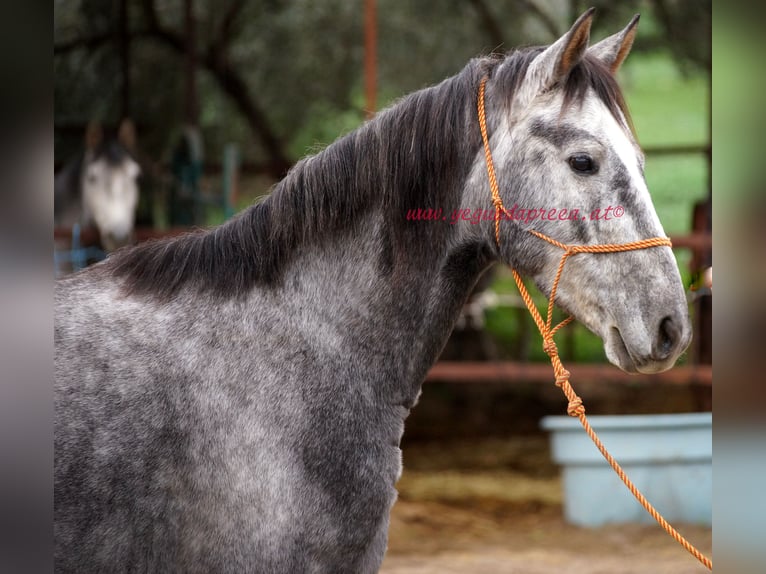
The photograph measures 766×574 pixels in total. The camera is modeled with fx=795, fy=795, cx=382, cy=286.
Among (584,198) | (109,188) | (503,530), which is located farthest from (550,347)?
(109,188)

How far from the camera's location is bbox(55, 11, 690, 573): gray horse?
1.72 meters

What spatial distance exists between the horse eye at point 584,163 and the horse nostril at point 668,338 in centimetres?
36

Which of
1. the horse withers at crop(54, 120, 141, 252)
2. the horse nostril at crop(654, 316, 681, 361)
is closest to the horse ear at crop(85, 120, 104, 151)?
the horse withers at crop(54, 120, 141, 252)

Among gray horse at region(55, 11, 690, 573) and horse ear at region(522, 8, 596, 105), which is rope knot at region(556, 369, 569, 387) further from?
horse ear at region(522, 8, 596, 105)

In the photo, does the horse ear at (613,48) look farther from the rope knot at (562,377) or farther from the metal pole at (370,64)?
the metal pole at (370,64)

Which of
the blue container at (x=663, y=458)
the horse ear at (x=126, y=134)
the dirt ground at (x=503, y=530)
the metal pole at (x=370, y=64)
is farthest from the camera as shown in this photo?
the horse ear at (x=126, y=134)

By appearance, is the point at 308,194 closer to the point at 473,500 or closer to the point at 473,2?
the point at 473,500

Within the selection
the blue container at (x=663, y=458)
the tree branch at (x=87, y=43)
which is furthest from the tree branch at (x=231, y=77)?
the blue container at (x=663, y=458)

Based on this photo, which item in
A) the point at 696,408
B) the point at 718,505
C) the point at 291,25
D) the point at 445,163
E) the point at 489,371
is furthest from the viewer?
the point at 291,25

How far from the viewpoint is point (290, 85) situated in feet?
30.9

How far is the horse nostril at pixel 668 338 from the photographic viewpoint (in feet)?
5.52

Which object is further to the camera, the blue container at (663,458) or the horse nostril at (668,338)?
the blue container at (663,458)

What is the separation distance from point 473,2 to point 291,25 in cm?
215

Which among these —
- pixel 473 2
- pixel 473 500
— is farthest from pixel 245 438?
Result: pixel 473 2
